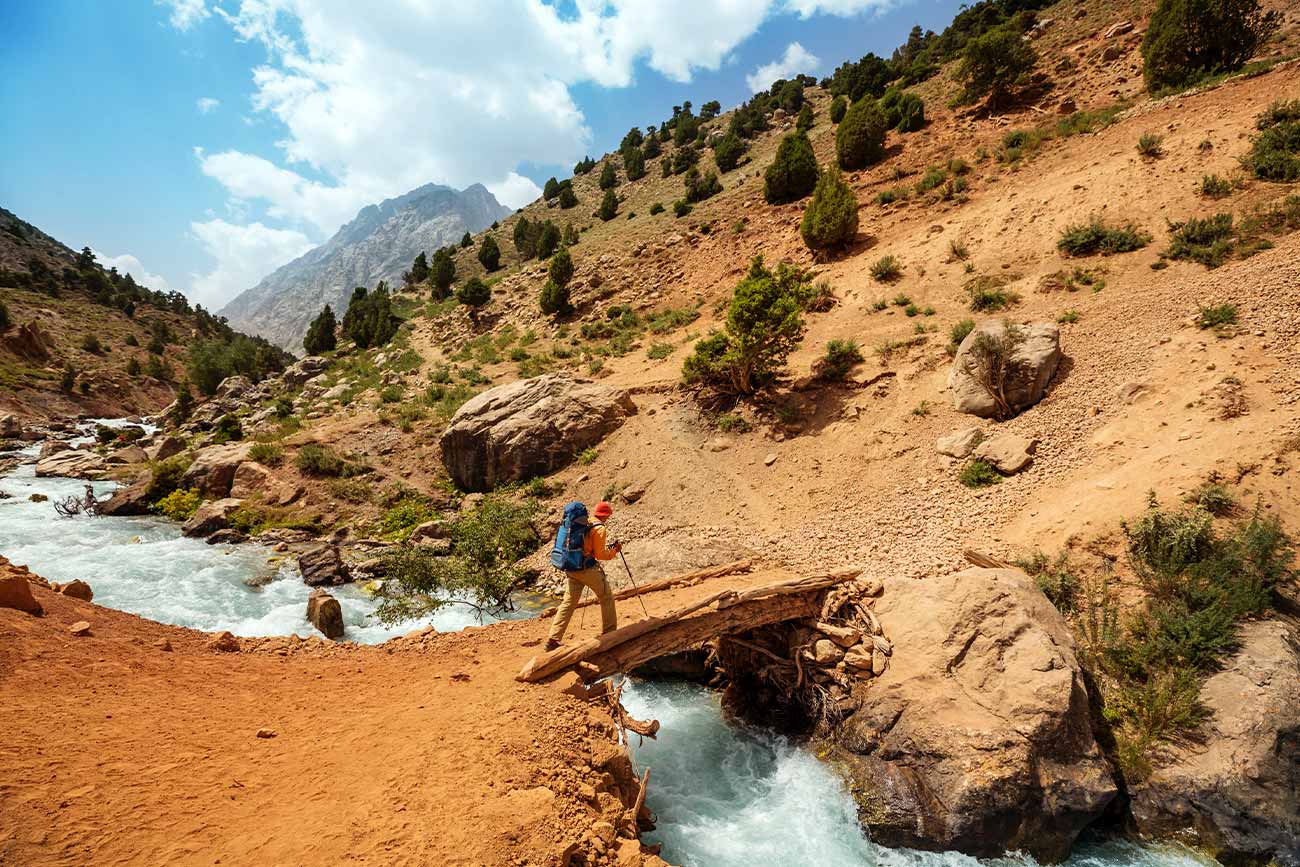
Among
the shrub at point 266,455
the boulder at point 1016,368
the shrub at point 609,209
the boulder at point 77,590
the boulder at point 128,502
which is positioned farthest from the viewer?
the shrub at point 609,209

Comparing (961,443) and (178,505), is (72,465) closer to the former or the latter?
(178,505)

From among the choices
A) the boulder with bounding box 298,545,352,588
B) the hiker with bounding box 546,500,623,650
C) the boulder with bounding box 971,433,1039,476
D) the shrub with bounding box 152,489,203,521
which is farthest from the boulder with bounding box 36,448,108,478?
the boulder with bounding box 971,433,1039,476

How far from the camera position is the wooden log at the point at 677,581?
383 inches

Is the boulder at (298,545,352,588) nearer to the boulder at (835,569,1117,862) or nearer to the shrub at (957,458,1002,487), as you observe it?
the boulder at (835,569,1117,862)

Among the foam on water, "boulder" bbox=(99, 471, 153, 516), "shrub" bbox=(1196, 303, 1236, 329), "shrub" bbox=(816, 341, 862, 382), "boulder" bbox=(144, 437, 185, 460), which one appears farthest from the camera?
"boulder" bbox=(144, 437, 185, 460)

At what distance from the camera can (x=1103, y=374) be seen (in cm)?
1302

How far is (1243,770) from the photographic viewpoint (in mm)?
6539

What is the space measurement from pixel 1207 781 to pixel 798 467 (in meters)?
10.1

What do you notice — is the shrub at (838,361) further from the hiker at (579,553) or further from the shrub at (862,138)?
the shrub at (862,138)

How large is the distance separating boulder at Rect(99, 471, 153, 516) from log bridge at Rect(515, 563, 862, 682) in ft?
68.8

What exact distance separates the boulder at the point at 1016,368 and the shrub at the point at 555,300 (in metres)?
25.4

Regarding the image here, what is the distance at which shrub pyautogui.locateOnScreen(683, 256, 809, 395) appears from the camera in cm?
1698

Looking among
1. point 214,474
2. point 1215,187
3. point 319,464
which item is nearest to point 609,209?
point 319,464

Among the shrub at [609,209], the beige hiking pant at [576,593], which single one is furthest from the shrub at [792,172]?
the beige hiking pant at [576,593]
